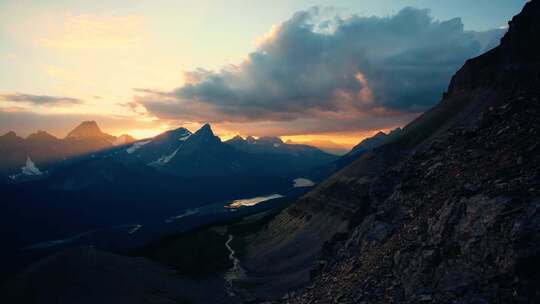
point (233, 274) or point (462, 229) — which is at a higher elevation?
point (462, 229)

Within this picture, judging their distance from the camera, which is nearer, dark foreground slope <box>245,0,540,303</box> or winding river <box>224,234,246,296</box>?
dark foreground slope <box>245,0,540,303</box>

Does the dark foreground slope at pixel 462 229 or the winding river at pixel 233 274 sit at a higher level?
the dark foreground slope at pixel 462 229

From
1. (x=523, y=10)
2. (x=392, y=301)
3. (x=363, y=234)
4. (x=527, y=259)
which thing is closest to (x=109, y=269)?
(x=363, y=234)

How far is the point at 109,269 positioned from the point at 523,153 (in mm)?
120875

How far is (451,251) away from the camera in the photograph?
29484 millimetres

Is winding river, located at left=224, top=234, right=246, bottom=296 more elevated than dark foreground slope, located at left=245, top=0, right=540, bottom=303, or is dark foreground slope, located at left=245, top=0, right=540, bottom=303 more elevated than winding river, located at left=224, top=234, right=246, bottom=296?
dark foreground slope, located at left=245, top=0, right=540, bottom=303

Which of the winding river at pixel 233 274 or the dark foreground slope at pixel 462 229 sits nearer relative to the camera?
the dark foreground slope at pixel 462 229

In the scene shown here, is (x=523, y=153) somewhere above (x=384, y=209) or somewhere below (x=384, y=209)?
above

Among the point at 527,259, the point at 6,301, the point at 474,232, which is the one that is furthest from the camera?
the point at 6,301

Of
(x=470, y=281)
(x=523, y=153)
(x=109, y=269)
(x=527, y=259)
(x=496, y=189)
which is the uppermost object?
(x=523, y=153)

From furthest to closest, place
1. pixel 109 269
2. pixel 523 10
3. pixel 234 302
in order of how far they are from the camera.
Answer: pixel 523 10 → pixel 109 269 → pixel 234 302

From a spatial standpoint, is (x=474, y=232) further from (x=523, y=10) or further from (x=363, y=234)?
(x=523, y=10)

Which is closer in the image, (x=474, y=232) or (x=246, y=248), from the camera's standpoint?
(x=474, y=232)

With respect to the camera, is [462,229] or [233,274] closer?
[462,229]
